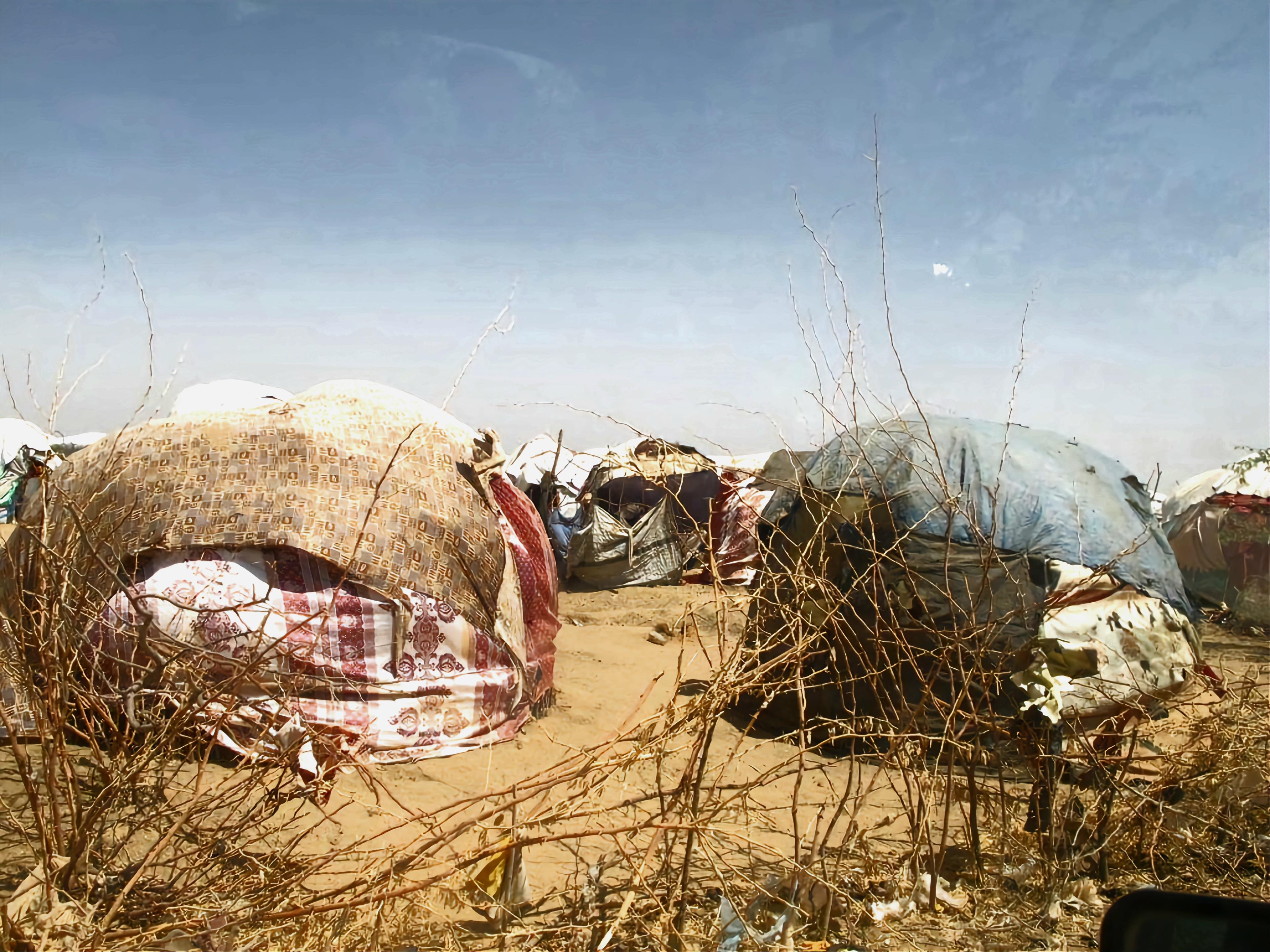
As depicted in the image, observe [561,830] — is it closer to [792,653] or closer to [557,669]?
[792,653]

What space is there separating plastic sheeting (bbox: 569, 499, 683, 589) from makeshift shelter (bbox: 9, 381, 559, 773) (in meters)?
6.49

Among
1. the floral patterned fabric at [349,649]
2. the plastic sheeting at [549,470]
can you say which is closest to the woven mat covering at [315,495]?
the floral patterned fabric at [349,649]

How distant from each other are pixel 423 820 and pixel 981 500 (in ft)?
13.0

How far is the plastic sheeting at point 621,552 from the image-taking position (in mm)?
12344

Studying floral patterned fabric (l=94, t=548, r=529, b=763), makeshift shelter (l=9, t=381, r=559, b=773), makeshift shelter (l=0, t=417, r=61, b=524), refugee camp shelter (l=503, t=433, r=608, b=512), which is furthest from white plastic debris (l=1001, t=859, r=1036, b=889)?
refugee camp shelter (l=503, t=433, r=608, b=512)

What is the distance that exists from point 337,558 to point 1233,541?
11357 millimetres

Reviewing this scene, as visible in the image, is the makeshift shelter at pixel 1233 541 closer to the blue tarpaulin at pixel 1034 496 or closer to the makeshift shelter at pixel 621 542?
the blue tarpaulin at pixel 1034 496

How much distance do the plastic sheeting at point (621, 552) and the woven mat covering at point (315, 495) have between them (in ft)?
21.7

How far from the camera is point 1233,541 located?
1135cm

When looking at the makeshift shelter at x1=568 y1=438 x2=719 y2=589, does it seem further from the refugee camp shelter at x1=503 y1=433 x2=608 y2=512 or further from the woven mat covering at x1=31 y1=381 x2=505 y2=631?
the woven mat covering at x1=31 y1=381 x2=505 y2=631

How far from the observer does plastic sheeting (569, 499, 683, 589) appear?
12344 mm

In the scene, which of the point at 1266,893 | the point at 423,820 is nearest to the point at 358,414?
the point at 423,820

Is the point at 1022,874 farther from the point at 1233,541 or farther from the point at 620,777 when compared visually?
the point at 1233,541

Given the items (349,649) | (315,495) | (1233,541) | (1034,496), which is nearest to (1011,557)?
(1034,496)
